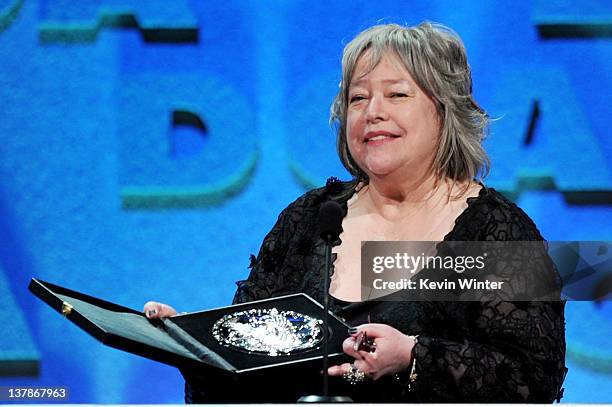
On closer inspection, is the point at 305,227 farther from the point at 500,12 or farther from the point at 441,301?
the point at 500,12

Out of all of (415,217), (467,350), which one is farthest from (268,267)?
(467,350)

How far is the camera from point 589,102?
3.00 meters

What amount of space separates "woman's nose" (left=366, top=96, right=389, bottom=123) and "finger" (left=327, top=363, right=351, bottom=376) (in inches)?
27.0

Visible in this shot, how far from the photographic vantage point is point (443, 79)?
252 cm

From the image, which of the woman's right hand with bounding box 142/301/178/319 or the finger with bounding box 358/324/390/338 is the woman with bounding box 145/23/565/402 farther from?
the finger with bounding box 358/324/390/338

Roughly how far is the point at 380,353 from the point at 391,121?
0.71m

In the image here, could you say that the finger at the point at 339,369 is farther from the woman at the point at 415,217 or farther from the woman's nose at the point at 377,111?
the woman's nose at the point at 377,111

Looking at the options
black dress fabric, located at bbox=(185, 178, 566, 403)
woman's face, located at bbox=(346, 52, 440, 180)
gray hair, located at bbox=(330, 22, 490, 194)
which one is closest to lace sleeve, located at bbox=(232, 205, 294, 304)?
black dress fabric, located at bbox=(185, 178, 566, 403)

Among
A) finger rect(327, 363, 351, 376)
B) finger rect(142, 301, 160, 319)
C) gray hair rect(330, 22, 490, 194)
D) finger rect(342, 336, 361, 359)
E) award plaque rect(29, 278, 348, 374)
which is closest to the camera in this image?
award plaque rect(29, 278, 348, 374)

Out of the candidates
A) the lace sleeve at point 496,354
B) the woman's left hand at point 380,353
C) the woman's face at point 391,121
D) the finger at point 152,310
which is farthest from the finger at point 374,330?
the woman's face at point 391,121

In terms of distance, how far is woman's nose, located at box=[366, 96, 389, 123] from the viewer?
8.21 ft

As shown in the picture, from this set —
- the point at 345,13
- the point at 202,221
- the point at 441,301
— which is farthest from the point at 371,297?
the point at 345,13

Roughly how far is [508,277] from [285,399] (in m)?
0.59

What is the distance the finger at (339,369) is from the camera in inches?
81.8
